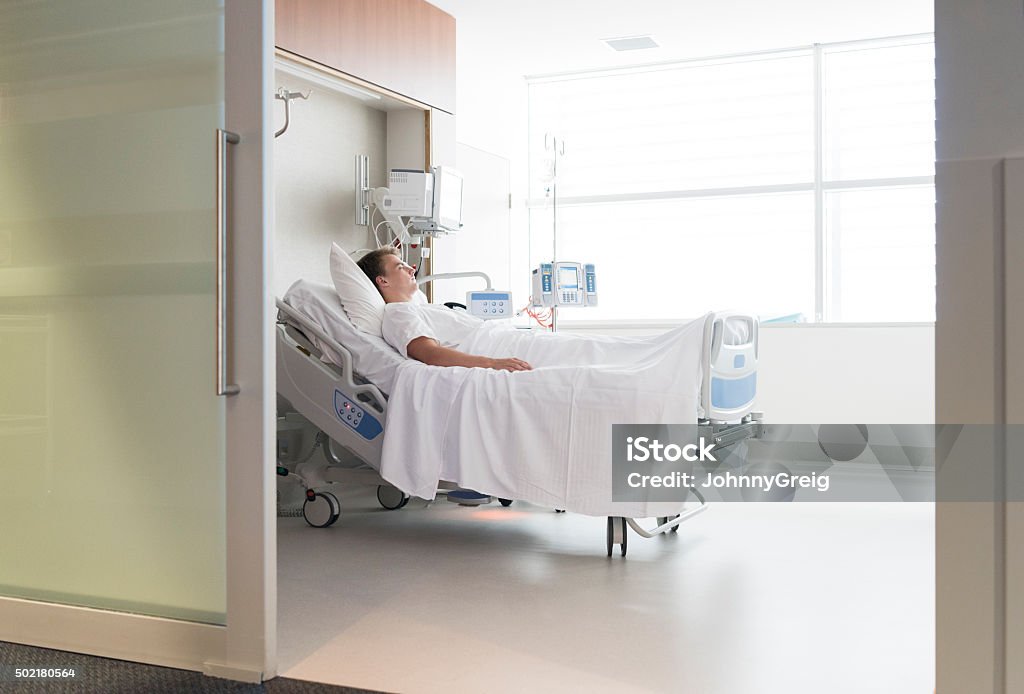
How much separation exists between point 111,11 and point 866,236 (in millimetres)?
4803

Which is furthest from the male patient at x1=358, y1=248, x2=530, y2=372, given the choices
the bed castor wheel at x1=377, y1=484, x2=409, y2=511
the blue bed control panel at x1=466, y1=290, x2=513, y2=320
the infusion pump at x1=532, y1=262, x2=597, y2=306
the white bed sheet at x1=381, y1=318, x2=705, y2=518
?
the infusion pump at x1=532, y1=262, x2=597, y2=306

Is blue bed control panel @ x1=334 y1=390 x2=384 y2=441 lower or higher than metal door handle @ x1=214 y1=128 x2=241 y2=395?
lower

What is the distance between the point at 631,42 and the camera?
591 centimetres

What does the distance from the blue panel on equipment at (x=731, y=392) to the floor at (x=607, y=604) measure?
0.55m

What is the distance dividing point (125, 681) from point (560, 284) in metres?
3.37

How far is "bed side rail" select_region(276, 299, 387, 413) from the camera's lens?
11.9 ft

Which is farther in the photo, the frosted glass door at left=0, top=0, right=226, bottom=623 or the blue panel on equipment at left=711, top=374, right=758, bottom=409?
the blue panel on equipment at left=711, top=374, right=758, bottom=409

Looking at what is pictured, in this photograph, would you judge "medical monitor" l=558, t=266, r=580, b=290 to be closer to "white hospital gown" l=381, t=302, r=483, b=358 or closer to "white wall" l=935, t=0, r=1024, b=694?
"white hospital gown" l=381, t=302, r=483, b=358

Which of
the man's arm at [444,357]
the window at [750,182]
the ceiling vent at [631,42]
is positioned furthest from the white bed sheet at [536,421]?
the ceiling vent at [631,42]

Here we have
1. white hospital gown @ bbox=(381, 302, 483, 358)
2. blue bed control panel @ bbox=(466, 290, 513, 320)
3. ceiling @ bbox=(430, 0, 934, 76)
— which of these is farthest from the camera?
ceiling @ bbox=(430, 0, 934, 76)

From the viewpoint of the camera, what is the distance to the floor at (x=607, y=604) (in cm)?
221

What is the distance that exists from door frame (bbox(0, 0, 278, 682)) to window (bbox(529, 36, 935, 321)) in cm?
328

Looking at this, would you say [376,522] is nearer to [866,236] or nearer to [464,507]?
[464,507]

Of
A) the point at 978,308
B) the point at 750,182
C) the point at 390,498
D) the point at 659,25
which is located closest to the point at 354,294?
the point at 390,498
